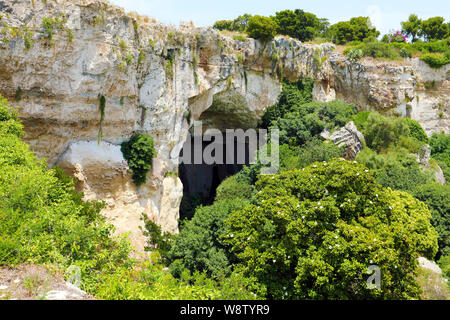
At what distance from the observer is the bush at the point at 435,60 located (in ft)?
93.7

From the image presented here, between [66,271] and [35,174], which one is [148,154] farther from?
[66,271]

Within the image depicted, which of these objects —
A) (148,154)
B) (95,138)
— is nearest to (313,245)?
(148,154)

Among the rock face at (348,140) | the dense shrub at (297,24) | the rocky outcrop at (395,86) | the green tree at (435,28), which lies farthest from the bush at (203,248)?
the green tree at (435,28)

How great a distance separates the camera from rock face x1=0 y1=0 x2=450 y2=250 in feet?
42.3

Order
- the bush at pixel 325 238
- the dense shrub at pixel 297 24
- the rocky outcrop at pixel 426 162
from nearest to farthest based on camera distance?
the bush at pixel 325 238, the rocky outcrop at pixel 426 162, the dense shrub at pixel 297 24

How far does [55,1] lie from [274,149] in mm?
14140

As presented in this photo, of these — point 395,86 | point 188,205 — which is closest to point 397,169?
point 395,86

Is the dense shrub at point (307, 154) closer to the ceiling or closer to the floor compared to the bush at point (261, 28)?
closer to the floor

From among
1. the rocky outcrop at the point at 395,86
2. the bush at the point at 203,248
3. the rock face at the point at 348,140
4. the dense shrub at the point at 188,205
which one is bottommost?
the dense shrub at the point at 188,205

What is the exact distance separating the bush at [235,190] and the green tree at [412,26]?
109 ft

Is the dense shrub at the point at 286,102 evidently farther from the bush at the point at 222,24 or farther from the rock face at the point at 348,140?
the bush at the point at 222,24

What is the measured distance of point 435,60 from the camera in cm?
2859

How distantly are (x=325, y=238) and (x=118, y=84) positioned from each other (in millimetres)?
10645

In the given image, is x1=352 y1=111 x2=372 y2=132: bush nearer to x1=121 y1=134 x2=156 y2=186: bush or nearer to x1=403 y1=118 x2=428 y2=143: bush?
x1=403 y1=118 x2=428 y2=143: bush
